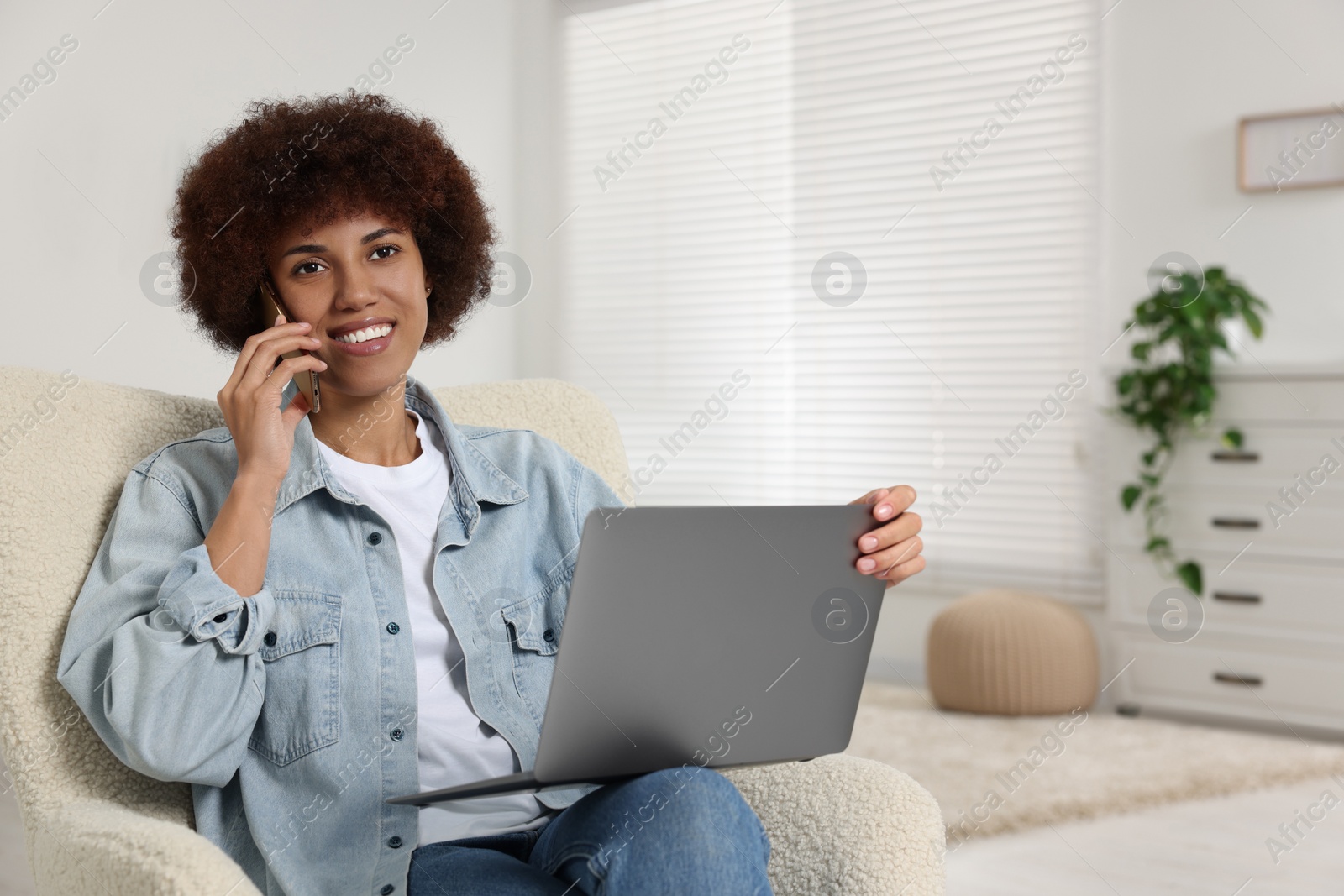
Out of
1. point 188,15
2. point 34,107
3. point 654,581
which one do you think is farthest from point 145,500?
point 188,15

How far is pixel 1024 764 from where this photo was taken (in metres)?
2.87

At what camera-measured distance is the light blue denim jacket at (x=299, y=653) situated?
1.02m

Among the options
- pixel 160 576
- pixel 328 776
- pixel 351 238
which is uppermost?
pixel 351 238

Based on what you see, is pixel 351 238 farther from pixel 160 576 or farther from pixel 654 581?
pixel 654 581

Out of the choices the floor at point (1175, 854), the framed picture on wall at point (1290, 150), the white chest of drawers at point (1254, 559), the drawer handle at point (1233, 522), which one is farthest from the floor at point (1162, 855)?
the framed picture on wall at point (1290, 150)

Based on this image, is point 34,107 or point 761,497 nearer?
point 34,107

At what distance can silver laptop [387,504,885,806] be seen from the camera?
917mm

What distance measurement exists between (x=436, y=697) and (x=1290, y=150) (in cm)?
314

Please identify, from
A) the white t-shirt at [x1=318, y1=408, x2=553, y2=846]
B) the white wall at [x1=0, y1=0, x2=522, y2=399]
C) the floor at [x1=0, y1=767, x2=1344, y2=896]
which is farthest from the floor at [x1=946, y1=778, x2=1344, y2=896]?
the white wall at [x1=0, y1=0, x2=522, y2=399]

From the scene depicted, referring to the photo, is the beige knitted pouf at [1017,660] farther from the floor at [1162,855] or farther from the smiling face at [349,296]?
the smiling face at [349,296]

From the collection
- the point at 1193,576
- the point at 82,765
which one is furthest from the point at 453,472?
the point at 1193,576

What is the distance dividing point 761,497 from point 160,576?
333cm

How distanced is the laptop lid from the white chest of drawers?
251cm

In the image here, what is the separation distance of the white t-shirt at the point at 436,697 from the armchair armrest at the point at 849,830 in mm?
252
